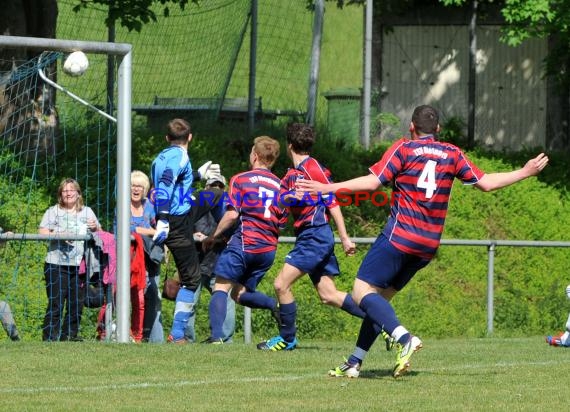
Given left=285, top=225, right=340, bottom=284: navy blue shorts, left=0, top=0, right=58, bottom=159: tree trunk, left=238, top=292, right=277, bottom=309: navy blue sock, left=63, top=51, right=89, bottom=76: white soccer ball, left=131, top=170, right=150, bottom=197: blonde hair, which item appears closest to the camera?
left=285, top=225, right=340, bottom=284: navy blue shorts

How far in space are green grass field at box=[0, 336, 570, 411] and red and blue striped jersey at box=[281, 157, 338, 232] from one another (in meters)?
1.16

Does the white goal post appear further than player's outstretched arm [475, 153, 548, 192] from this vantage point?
Yes

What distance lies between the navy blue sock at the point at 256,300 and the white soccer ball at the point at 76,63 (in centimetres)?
261

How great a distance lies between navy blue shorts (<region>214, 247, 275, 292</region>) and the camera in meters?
11.6

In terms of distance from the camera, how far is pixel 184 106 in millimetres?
20719

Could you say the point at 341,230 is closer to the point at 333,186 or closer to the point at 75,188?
the point at 333,186

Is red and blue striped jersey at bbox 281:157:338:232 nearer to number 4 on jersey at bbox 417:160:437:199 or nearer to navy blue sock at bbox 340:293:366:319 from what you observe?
navy blue sock at bbox 340:293:366:319

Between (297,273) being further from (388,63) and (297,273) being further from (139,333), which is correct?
(388,63)

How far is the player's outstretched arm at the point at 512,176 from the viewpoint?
360 inches

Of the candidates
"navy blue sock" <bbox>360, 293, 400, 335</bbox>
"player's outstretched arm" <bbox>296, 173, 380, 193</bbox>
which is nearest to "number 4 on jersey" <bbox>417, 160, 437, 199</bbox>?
"player's outstretched arm" <bbox>296, 173, 380, 193</bbox>

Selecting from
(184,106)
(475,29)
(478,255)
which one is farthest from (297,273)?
(475,29)

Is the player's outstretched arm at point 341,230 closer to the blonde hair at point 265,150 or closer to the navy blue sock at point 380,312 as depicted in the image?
the blonde hair at point 265,150

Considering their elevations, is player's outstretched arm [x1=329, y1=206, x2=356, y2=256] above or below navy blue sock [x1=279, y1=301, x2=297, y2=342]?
above

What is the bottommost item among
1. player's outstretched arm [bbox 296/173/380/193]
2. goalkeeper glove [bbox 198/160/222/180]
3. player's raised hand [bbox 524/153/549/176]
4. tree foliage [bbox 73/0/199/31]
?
goalkeeper glove [bbox 198/160/222/180]
